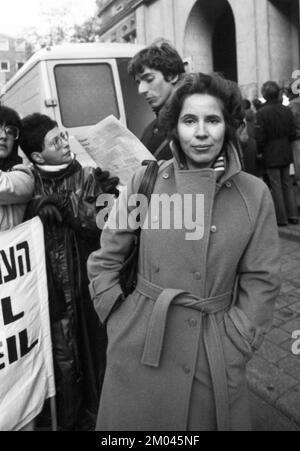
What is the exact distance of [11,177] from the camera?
88.6 inches

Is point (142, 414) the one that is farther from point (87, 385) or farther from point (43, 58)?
point (43, 58)

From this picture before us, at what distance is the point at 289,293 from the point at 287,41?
10.3 metres

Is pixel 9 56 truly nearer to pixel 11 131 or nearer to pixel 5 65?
pixel 5 65

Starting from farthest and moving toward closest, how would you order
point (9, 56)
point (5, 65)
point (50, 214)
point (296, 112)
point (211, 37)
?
point (9, 56)
point (5, 65)
point (211, 37)
point (296, 112)
point (50, 214)

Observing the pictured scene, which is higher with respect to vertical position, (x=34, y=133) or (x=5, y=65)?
(x=5, y=65)

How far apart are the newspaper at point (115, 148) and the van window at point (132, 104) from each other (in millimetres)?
4359

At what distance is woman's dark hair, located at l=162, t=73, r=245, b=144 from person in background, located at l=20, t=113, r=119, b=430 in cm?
84

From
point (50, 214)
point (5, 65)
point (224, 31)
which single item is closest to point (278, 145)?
point (50, 214)

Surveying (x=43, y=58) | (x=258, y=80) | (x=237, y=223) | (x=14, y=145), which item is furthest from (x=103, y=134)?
(x=258, y=80)

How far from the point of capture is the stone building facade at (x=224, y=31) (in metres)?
12.3

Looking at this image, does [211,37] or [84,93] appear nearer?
[84,93]

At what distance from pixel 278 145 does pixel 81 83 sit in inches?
121

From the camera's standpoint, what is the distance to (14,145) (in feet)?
8.17

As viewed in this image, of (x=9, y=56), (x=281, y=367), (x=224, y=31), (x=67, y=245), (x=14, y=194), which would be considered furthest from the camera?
(x=9, y=56)
